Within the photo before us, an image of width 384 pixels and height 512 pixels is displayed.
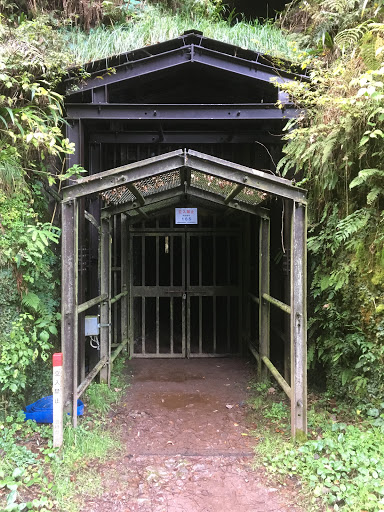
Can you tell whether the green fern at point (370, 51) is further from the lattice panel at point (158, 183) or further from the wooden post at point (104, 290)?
the wooden post at point (104, 290)

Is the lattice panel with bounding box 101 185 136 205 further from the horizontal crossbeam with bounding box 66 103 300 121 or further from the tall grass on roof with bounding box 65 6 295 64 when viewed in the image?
the tall grass on roof with bounding box 65 6 295 64

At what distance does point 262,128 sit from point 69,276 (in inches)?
148

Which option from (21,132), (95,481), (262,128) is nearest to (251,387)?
(95,481)

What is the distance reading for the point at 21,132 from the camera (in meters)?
3.69

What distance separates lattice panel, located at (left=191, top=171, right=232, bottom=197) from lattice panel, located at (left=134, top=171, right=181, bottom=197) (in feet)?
0.79

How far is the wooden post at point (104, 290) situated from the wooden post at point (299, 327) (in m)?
2.63

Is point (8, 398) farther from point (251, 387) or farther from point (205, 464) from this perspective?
point (251, 387)

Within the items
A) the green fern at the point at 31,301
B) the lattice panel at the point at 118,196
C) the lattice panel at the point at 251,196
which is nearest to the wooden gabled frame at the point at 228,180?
the green fern at the point at 31,301

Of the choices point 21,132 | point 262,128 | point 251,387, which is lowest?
point 251,387

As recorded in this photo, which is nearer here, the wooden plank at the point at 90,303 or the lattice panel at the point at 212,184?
the wooden plank at the point at 90,303

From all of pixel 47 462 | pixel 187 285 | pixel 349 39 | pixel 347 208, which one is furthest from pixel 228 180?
pixel 187 285

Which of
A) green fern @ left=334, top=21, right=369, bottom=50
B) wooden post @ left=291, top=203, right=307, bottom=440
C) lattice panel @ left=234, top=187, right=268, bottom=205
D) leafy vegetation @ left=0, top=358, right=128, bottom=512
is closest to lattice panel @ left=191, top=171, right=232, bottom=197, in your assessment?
lattice panel @ left=234, top=187, right=268, bottom=205

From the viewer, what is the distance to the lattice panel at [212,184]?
445 cm

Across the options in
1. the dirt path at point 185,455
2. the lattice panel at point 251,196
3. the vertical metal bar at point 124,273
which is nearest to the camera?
the dirt path at point 185,455
